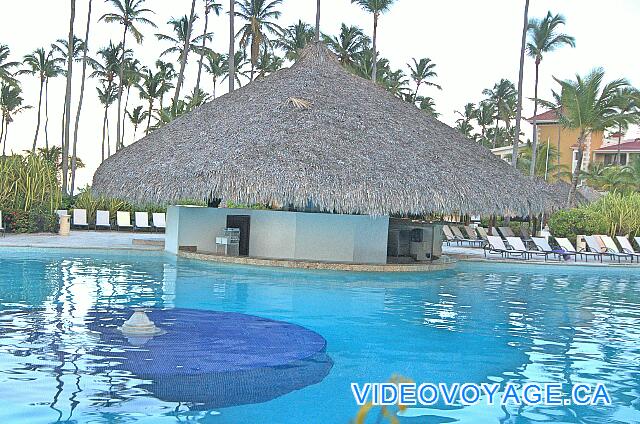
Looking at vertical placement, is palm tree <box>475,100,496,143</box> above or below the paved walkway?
above

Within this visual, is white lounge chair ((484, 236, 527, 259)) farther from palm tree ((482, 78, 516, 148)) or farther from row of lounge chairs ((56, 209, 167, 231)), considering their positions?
palm tree ((482, 78, 516, 148))

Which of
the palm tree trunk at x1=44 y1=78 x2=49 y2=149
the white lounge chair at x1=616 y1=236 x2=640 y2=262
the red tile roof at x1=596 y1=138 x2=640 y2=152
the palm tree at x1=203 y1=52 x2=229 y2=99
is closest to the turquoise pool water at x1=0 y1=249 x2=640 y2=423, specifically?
the white lounge chair at x1=616 y1=236 x2=640 y2=262

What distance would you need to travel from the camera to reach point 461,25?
2477cm

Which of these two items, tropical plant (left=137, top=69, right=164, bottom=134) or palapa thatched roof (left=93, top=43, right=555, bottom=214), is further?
tropical plant (left=137, top=69, right=164, bottom=134)

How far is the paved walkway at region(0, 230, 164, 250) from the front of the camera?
16.3 meters

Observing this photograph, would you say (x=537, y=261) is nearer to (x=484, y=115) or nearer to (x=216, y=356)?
(x=216, y=356)

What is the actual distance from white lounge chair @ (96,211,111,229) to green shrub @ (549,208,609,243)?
14485 mm

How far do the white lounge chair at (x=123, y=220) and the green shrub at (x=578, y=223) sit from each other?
1390cm

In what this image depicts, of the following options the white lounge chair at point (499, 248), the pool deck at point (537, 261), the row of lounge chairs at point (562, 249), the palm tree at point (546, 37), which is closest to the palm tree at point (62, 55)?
the palm tree at point (546, 37)

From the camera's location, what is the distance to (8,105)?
53688 mm

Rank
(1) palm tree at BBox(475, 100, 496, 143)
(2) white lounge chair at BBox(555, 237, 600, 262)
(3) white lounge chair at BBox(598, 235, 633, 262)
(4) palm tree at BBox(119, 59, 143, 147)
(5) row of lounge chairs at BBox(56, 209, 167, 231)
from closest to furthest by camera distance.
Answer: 1. (3) white lounge chair at BBox(598, 235, 633, 262)
2. (2) white lounge chair at BBox(555, 237, 600, 262)
3. (5) row of lounge chairs at BBox(56, 209, 167, 231)
4. (4) palm tree at BBox(119, 59, 143, 147)
5. (1) palm tree at BBox(475, 100, 496, 143)

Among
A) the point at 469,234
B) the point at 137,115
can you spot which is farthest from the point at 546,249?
the point at 137,115

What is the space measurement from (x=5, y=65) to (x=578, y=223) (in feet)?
143

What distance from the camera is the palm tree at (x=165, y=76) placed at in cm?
5209
